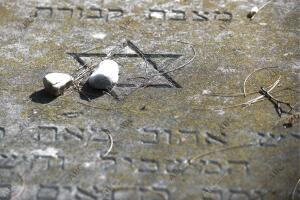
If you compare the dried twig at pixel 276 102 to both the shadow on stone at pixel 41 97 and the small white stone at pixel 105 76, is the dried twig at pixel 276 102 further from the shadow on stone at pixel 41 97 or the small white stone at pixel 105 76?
the shadow on stone at pixel 41 97

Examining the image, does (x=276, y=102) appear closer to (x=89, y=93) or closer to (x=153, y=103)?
(x=153, y=103)

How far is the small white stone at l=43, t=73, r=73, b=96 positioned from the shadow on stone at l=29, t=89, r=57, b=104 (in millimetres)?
29

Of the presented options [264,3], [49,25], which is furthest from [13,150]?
[264,3]

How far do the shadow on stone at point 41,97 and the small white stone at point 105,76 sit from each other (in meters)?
0.26

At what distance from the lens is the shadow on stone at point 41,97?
3.74m

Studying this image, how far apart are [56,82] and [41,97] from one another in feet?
0.45

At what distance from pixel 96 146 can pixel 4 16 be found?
4.96 feet

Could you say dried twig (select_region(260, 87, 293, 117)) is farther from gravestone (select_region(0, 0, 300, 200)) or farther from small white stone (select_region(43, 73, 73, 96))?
small white stone (select_region(43, 73, 73, 96))

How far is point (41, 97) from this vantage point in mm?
3764

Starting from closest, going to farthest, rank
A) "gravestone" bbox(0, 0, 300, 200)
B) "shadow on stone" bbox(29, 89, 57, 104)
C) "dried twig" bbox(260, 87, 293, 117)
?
"gravestone" bbox(0, 0, 300, 200)
"dried twig" bbox(260, 87, 293, 117)
"shadow on stone" bbox(29, 89, 57, 104)

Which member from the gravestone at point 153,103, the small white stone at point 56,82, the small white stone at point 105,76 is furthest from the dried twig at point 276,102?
the small white stone at point 56,82

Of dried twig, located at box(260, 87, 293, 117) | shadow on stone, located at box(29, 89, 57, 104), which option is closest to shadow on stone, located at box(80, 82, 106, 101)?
shadow on stone, located at box(29, 89, 57, 104)

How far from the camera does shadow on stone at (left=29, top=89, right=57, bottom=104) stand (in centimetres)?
374

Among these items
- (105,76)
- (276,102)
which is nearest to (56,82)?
(105,76)
